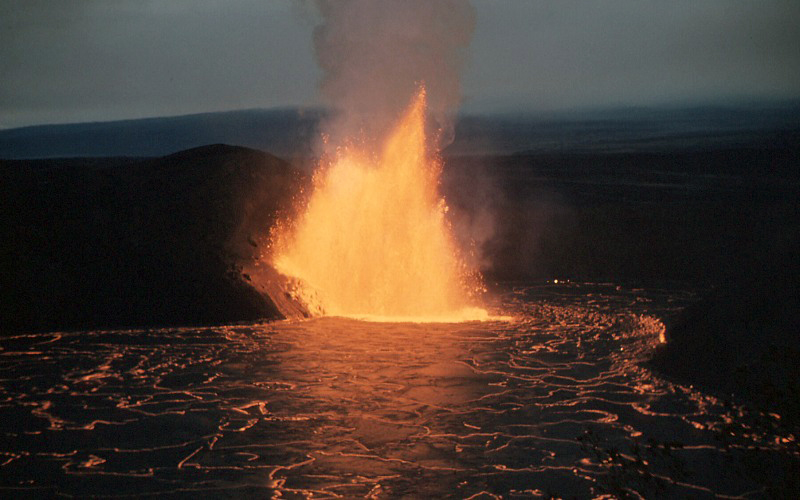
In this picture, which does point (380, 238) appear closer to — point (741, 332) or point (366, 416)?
point (741, 332)

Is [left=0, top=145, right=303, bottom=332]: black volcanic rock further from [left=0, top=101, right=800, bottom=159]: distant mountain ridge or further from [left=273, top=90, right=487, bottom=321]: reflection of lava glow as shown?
[left=0, top=101, right=800, bottom=159]: distant mountain ridge

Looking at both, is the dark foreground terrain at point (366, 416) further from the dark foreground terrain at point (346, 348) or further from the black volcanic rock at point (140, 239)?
A: the black volcanic rock at point (140, 239)

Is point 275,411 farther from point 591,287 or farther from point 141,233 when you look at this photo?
point 591,287

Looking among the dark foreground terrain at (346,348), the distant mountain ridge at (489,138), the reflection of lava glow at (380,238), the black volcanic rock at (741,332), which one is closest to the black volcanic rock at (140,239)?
the dark foreground terrain at (346,348)

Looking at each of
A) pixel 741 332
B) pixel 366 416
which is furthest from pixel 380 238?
pixel 366 416

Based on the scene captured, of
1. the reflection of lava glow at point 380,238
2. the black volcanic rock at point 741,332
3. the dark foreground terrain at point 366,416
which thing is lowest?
the dark foreground terrain at point 366,416

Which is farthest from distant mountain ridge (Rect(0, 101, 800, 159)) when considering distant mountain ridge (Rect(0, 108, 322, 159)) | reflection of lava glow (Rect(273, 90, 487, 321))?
reflection of lava glow (Rect(273, 90, 487, 321))
